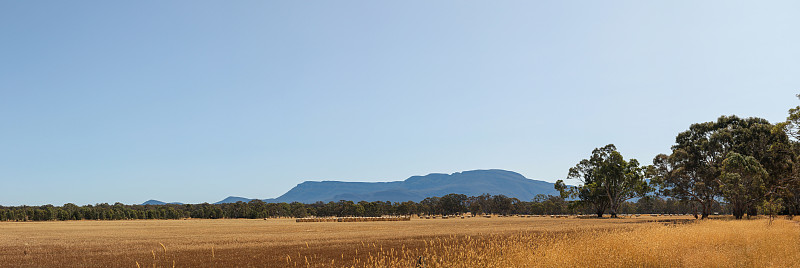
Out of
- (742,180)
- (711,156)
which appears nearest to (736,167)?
(742,180)

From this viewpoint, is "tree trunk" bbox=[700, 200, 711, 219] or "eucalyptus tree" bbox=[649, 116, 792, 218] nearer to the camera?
"eucalyptus tree" bbox=[649, 116, 792, 218]

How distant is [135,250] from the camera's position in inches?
1215

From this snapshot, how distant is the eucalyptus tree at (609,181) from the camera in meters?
111

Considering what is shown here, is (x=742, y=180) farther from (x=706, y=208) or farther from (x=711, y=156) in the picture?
(x=706, y=208)

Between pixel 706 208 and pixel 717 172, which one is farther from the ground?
pixel 717 172

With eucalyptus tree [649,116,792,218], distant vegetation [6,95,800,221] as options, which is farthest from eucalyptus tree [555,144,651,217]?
eucalyptus tree [649,116,792,218]

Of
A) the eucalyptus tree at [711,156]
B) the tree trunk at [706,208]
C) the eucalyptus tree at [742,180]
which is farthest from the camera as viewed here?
the tree trunk at [706,208]

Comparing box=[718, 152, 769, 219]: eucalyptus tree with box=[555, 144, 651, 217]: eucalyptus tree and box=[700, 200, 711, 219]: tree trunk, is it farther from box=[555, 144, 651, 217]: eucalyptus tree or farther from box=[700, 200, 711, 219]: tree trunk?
box=[555, 144, 651, 217]: eucalyptus tree

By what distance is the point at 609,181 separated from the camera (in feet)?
372

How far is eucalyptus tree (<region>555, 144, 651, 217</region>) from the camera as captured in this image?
111m

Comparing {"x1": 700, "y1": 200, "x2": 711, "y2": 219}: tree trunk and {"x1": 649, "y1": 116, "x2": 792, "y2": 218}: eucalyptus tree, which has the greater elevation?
{"x1": 649, "y1": 116, "x2": 792, "y2": 218}: eucalyptus tree

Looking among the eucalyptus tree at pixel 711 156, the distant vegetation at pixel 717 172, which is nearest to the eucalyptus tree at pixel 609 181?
the distant vegetation at pixel 717 172

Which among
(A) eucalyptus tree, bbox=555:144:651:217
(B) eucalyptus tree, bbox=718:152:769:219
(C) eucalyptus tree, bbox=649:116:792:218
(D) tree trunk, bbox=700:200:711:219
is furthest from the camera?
(A) eucalyptus tree, bbox=555:144:651:217

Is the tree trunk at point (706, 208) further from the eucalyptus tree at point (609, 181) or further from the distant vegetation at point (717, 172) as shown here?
the eucalyptus tree at point (609, 181)
